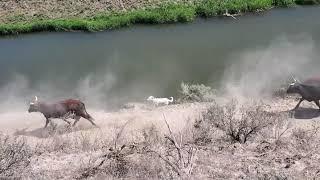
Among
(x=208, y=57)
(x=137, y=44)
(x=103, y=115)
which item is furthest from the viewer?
(x=137, y=44)

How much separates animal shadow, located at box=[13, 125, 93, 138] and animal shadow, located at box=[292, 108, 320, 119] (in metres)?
7.40

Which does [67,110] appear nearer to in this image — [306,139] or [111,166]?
[111,166]

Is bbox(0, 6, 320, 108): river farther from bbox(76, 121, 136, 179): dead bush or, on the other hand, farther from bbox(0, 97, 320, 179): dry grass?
bbox(76, 121, 136, 179): dead bush

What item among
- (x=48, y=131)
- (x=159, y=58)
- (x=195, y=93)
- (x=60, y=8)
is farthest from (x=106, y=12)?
(x=48, y=131)

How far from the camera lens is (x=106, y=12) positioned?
34.4 m

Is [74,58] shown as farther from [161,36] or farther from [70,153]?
[70,153]

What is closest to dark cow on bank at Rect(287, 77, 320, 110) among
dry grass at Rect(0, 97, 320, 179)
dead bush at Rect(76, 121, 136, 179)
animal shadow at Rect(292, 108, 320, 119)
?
animal shadow at Rect(292, 108, 320, 119)

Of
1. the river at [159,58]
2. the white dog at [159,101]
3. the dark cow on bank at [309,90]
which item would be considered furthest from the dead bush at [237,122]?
the river at [159,58]

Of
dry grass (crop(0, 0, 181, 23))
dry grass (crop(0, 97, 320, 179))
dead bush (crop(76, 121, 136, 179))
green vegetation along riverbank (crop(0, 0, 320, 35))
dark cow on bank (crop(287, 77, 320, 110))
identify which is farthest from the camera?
dry grass (crop(0, 0, 181, 23))

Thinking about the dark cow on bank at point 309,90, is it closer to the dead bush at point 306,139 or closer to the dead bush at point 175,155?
the dead bush at point 306,139

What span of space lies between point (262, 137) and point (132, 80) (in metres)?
10.4

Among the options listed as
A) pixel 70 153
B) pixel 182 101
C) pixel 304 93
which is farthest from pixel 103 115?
pixel 304 93

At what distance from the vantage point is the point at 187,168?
481 inches

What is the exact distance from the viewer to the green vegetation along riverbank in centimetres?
3253
